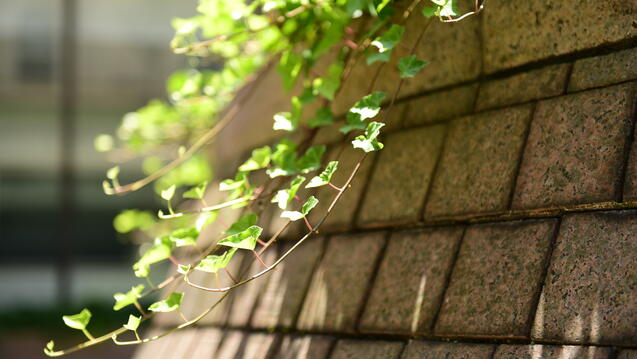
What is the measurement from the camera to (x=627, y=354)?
3.15 feet

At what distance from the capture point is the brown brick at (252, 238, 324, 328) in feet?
5.46

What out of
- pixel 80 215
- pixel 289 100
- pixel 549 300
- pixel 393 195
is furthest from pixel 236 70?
pixel 80 215

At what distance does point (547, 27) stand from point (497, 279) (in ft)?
1.38

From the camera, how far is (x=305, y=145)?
1818 mm

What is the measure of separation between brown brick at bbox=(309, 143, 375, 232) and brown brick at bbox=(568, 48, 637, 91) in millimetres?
517

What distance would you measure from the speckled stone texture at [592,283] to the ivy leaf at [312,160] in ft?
1.70

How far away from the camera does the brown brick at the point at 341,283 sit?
148 centimetres

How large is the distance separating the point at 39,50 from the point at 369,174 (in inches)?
537

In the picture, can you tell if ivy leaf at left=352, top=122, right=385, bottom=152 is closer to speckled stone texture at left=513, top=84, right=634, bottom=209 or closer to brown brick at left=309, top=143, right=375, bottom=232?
speckled stone texture at left=513, top=84, right=634, bottom=209

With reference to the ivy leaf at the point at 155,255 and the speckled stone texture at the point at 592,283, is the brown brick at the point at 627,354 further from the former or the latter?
the ivy leaf at the point at 155,255

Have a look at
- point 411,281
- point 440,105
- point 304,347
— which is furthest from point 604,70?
point 304,347

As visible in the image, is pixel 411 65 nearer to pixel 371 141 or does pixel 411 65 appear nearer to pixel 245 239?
pixel 371 141

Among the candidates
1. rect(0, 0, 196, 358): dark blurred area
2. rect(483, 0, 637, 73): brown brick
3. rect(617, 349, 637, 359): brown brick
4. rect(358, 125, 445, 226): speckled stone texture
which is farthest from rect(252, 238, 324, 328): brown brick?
rect(0, 0, 196, 358): dark blurred area

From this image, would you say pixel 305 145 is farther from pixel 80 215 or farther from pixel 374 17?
pixel 80 215
